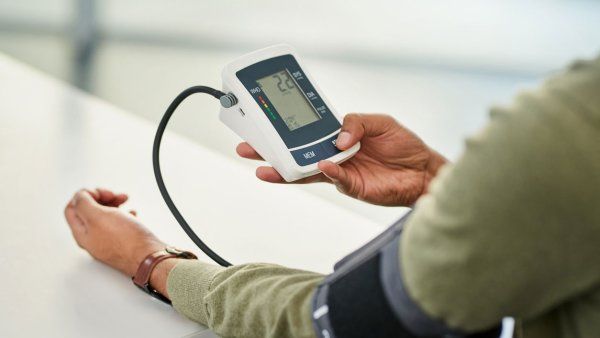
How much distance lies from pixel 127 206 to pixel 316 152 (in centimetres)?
57

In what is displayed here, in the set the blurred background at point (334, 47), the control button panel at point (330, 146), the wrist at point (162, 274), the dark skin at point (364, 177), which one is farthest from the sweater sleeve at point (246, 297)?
the blurred background at point (334, 47)

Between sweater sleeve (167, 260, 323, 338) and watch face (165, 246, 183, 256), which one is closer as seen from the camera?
sweater sleeve (167, 260, 323, 338)

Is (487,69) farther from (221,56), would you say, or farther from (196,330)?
(196,330)

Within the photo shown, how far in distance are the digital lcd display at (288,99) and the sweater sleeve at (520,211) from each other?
0.56m

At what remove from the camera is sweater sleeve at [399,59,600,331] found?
0.75 meters

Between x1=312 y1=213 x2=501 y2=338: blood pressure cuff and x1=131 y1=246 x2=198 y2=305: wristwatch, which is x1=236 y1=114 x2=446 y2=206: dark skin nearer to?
x1=131 y1=246 x2=198 y2=305: wristwatch

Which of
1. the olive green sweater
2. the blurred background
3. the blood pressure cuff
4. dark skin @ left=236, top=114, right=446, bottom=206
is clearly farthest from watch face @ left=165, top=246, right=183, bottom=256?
the blurred background

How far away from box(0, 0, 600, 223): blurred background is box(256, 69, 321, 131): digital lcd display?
5.03 ft

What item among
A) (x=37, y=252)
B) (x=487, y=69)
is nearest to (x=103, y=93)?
(x=487, y=69)

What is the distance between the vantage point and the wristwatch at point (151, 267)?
132 cm

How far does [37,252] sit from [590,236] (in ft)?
3.29

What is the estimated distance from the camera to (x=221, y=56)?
12.8 ft

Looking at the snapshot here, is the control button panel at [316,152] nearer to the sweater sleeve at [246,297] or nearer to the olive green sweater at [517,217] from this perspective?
the sweater sleeve at [246,297]

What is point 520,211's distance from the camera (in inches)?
30.2
